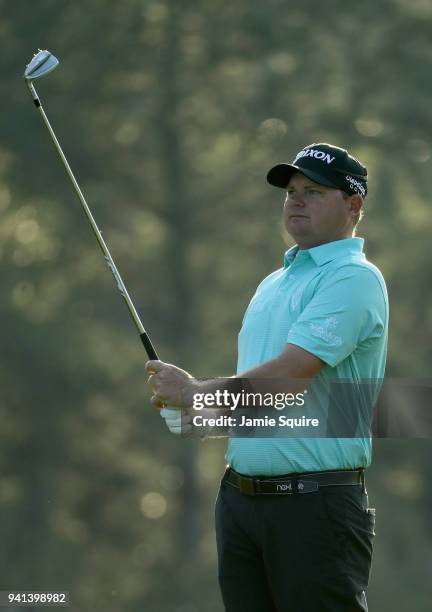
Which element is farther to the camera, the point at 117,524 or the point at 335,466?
the point at 117,524

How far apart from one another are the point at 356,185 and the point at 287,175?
0.55 ft

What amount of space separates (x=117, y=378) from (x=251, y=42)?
257 centimetres

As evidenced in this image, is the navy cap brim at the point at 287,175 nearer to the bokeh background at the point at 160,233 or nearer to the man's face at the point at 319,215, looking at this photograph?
the man's face at the point at 319,215

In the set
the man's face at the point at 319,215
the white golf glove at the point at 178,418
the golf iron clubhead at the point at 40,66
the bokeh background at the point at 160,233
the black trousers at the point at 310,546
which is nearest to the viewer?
the black trousers at the point at 310,546

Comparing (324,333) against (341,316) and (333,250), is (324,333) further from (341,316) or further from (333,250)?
(333,250)

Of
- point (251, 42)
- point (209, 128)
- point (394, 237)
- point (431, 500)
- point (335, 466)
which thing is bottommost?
point (335, 466)

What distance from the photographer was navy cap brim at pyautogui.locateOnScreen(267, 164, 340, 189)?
2.67 m

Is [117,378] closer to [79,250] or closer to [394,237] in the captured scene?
[79,250]

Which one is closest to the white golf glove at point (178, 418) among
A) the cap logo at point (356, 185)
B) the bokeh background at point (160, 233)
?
the cap logo at point (356, 185)

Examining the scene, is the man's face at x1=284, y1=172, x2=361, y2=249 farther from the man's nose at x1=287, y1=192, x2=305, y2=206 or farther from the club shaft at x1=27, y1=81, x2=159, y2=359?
the club shaft at x1=27, y1=81, x2=159, y2=359

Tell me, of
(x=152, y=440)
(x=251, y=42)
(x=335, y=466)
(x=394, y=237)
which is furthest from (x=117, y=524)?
(x=335, y=466)

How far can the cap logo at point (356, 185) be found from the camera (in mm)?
2693

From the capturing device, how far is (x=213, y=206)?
8.19m

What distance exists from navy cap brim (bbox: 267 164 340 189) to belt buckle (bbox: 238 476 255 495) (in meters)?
0.69
